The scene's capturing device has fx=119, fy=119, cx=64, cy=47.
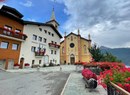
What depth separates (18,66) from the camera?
22812mm

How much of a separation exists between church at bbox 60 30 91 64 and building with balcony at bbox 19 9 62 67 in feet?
34.2

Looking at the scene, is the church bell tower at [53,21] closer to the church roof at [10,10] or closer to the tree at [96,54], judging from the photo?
the church roof at [10,10]

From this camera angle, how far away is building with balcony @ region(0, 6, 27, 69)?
805 inches

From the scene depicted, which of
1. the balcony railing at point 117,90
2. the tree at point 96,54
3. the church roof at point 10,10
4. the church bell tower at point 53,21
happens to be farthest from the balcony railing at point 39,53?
the balcony railing at point 117,90

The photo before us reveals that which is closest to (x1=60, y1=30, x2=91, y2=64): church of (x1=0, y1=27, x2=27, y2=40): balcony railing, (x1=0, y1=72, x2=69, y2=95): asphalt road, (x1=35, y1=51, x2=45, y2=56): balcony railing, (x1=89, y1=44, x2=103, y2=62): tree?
(x1=35, y1=51, x2=45, y2=56): balcony railing

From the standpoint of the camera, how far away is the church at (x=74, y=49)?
44.9m

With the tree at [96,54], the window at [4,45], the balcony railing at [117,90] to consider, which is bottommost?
the balcony railing at [117,90]

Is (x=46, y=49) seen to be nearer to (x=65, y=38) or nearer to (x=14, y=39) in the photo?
(x=14, y=39)

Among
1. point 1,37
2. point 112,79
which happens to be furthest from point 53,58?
point 112,79

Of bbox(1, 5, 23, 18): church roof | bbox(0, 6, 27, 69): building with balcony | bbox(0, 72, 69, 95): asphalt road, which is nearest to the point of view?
bbox(0, 72, 69, 95): asphalt road

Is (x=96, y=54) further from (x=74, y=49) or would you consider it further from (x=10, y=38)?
(x=74, y=49)

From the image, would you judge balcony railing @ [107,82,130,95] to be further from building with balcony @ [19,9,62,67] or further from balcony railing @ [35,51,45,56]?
balcony railing @ [35,51,45,56]

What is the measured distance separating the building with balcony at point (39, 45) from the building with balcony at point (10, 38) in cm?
142

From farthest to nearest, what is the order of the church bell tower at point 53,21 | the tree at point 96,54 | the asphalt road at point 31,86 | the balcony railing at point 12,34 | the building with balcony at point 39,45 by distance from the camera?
the church bell tower at point 53,21 → the building with balcony at point 39,45 → the tree at point 96,54 → the balcony railing at point 12,34 → the asphalt road at point 31,86
